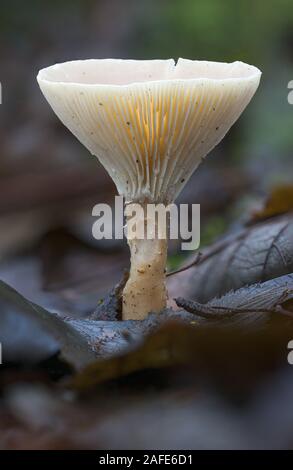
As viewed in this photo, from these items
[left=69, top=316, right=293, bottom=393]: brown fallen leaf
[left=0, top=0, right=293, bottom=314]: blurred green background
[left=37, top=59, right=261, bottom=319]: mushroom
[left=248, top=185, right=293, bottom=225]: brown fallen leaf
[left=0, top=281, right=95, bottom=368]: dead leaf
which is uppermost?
[left=0, top=0, right=293, bottom=314]: blurred green background

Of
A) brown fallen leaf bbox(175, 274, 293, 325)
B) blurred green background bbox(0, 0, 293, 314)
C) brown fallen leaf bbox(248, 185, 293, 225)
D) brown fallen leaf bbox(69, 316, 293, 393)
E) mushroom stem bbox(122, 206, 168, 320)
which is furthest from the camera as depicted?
blurred green background bbox(0, 0, 293, 314)

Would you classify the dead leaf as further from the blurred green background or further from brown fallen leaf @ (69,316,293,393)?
the blurred green background

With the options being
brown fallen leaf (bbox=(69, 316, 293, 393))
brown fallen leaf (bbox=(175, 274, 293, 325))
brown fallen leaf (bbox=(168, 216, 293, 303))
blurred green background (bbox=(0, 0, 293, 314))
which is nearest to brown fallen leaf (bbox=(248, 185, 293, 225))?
brown fallen leaf (bbox=(168, 216, 293, 303))

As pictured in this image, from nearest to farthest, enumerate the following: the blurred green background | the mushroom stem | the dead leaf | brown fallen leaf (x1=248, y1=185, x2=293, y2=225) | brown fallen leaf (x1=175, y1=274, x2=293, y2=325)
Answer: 1. the dead leaf
2. brown fallen leaf (x1=175, y1=274, x2=293, y2=325)
3. the mushroom stem
4. brown fallen leaf (x1=248, y1=185, x2=293, y2=225)
5. the blurred green background

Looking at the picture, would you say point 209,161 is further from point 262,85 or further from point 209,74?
point 209,74

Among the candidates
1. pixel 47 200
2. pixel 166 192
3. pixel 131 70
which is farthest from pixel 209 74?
pixel 47 200

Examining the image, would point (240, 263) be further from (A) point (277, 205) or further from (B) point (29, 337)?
(B) point (29, 337)

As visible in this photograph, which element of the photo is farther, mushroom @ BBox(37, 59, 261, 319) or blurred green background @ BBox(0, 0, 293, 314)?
blurred green background @ BBox(0, 0, 293, 314)

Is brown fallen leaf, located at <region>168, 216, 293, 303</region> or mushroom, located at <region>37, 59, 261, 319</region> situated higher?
mushroom, located at <region>37, 59, 261, 319</region>
